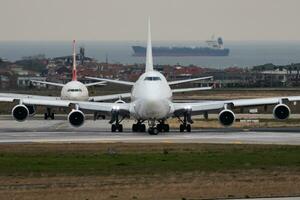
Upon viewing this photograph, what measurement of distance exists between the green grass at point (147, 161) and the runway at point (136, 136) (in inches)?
250

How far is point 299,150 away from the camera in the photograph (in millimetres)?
53031

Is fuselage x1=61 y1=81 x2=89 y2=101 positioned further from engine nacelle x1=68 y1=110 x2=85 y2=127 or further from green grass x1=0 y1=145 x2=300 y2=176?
green grass x1=0 y1=145 x2=300 y2=176

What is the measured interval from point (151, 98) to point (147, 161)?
64.0 feet

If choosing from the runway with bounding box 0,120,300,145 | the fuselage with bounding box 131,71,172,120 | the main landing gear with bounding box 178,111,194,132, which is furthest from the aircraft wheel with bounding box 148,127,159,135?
the main landing gear with bounding box 178,111,194,132

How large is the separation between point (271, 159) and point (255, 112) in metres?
53.6

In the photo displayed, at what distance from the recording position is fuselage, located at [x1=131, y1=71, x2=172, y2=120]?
6644 cm

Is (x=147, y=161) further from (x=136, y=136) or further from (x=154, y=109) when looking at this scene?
(x=154, y=109)

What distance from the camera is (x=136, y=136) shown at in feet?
212

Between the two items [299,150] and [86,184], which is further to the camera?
[299,150]

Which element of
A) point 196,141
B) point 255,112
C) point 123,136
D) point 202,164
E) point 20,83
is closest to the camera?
point 202,164

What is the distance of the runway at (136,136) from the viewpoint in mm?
60375

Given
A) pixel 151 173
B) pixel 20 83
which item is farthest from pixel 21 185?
pixel 20 83

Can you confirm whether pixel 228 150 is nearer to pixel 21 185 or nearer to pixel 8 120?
pixel 21 185

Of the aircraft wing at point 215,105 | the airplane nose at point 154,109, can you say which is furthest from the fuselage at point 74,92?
the airplane nose at point 154,109
